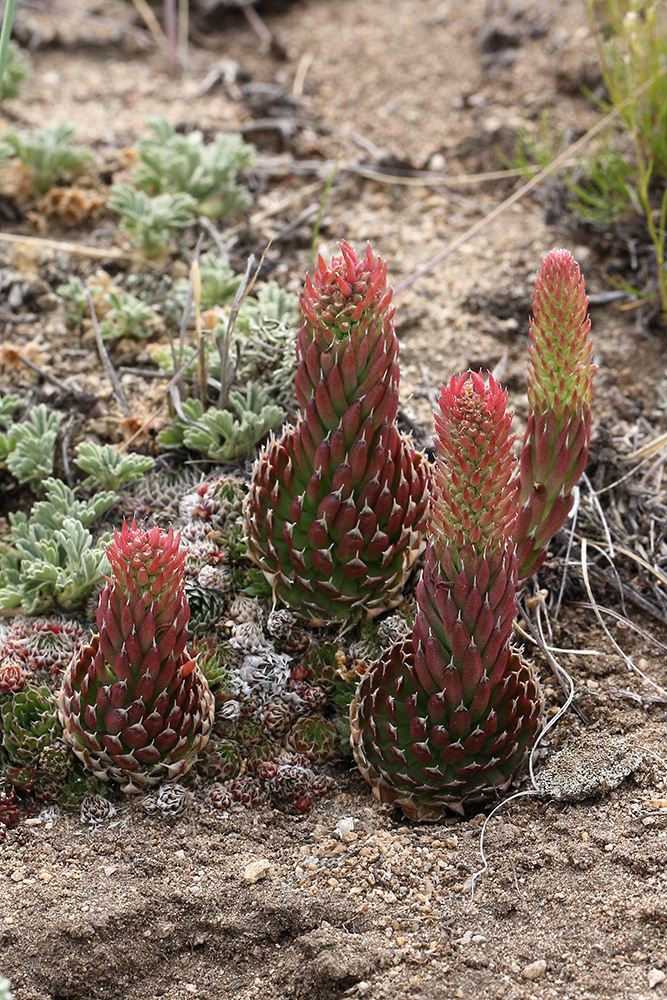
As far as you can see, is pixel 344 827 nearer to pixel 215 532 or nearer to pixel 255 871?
pixel 255 871

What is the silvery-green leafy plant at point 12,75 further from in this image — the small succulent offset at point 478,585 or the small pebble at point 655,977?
the small pebble at point 655,977

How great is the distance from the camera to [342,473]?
9.61 feet

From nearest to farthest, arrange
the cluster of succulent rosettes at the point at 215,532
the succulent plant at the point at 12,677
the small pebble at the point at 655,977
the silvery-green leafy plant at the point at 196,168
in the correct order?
1. the small pebble at the point at 655,977
2. the succulent plant at the point at 12,677
3. the cluster of succulent rosettes at the point at 215,532
4. the silvery-green leafy plant at the point at 196,168

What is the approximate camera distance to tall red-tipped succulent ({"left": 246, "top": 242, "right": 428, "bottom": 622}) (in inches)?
109

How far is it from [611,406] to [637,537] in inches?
33.8

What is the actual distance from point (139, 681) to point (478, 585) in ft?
3.24

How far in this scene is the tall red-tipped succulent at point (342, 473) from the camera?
109 inches

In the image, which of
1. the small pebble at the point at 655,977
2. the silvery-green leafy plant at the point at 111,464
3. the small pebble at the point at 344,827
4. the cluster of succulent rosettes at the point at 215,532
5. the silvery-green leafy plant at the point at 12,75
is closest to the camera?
the small pebble at the point at 655,977

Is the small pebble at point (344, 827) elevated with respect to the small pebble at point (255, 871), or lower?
elevated

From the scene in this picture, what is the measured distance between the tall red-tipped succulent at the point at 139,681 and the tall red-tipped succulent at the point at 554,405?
1085mm

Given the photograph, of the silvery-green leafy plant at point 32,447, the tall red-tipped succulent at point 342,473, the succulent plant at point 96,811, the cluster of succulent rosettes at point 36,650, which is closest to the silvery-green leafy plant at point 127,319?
the silvery-green leafy plant at point 32,447

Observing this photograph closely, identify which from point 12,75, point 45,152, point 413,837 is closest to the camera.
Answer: point 413,837

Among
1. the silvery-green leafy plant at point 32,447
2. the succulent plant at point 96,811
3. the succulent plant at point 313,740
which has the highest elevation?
the silvery-green leafy plant at point 32,447

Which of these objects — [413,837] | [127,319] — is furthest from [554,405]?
[127,319]
